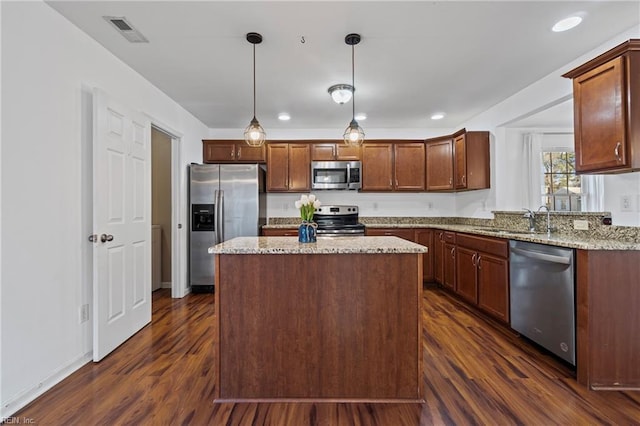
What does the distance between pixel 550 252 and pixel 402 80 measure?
6.83 ft

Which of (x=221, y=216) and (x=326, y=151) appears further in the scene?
(x=326, y=151)

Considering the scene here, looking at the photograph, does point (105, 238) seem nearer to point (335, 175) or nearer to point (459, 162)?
point (335, 175)

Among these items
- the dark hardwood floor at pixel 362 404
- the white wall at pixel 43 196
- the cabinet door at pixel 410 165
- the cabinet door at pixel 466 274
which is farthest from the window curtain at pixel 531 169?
the white wall at pixel 43 196

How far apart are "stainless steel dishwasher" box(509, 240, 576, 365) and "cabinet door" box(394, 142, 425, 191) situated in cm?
226

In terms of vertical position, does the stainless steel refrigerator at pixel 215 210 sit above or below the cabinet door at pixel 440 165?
below

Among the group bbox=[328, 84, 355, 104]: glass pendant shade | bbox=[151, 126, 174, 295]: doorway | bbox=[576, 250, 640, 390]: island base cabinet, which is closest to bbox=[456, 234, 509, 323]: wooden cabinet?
bbox=[576, 250, 640, 390]: island base cabinet

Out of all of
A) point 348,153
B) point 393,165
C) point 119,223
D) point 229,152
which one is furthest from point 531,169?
point 119,223

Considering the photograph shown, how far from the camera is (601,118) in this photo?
7.22 ft

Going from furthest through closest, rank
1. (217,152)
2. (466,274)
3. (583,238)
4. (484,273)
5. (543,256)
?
(217,152) < (466,274) < (484,273) < (583,238) < (543,256)

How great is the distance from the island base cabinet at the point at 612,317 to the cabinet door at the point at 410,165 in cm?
298

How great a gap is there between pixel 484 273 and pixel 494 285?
0.64 ft

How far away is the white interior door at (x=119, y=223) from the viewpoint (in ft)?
7.64

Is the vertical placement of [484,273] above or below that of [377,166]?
below

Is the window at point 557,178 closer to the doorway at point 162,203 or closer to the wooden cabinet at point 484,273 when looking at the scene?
the wooden cabinet at point 484,273
